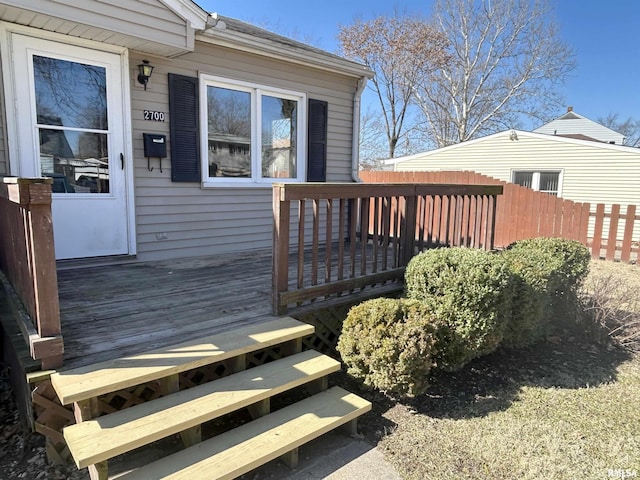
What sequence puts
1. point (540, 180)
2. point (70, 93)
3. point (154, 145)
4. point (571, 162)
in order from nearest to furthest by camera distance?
1. point (70, 93)
2. point (154, 145)
3. point (571, 162)
4. point (540, 180)

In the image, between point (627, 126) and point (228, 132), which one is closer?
point (228, 132)

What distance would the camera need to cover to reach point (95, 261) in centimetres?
436

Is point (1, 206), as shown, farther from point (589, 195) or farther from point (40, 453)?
point (589, 195)

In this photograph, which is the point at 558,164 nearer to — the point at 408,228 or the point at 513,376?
the point at 408,228

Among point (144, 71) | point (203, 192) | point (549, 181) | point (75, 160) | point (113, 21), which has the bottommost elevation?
point (203, 192)

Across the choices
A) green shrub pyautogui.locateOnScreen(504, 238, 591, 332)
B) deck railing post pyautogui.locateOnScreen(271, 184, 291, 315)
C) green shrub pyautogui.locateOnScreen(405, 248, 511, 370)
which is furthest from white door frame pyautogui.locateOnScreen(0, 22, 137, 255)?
green shrub pyautogui.locateOnScreen(504, 238, 591, 332)

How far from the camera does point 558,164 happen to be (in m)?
12.7

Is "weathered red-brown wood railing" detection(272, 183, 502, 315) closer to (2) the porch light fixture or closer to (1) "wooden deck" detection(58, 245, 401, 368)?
(1) "wooden deck" detection(58, 245, 401, 368)

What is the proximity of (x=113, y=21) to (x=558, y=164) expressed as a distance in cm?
1279

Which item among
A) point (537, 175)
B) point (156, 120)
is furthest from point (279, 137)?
point (537, 175)

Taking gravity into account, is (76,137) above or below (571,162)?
below

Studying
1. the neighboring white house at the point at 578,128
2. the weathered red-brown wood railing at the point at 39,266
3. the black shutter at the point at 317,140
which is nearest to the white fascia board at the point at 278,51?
the black shutter at the point at 317,140

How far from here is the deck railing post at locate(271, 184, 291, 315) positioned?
9.96 feet

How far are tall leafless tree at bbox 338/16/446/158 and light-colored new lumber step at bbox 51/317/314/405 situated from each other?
805 inches
